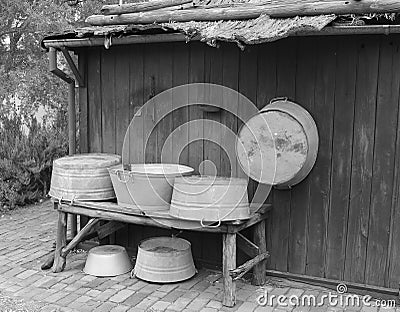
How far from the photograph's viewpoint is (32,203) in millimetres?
7160

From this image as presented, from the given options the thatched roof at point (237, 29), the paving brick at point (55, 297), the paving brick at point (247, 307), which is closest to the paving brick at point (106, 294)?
the paving brick at point (55, 297)

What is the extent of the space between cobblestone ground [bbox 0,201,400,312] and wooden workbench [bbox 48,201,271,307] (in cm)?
16

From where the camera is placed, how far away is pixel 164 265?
4090 mm

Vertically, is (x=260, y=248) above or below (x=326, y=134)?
below

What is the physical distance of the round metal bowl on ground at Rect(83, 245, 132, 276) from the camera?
4.29 m

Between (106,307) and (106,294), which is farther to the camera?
(106,294)

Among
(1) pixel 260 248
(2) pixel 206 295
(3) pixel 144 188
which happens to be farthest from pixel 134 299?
(1) pixel 260 248

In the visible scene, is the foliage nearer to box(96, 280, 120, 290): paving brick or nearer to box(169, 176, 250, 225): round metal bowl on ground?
box(96, 280, 120, 290): paving brick

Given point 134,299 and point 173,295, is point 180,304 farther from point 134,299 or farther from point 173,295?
point 134,299

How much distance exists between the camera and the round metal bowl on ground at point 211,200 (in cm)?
359

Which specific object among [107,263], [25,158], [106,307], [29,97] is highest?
[29,97]

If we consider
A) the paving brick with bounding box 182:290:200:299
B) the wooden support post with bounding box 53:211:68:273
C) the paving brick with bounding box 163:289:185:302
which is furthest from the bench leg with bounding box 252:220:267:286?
the wooden support post with bounding box 53:211:68:273

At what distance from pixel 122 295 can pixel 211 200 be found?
1090 millimetres

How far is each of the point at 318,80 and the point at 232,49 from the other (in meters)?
0.80
